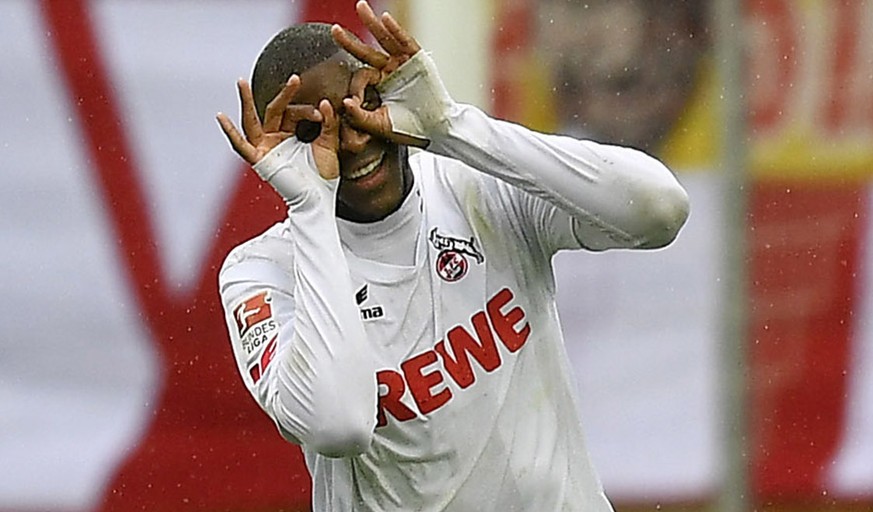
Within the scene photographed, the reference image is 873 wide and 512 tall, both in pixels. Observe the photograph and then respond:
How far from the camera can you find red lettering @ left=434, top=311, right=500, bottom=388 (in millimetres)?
2672

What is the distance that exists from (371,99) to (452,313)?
297mm

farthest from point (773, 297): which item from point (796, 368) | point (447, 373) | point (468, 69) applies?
point (447, 373)

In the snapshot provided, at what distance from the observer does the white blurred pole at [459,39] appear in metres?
4.62

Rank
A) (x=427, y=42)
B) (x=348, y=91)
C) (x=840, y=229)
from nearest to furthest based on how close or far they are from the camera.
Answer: (x=348, y=91), (x=427, y=42), (x=840, y=229)

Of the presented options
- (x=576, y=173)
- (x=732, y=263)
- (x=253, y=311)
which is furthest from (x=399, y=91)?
(x=732, y=263)

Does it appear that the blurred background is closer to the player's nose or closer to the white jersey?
the white jersey

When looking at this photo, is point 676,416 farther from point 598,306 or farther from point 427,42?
point 427,42

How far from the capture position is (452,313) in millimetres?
2693

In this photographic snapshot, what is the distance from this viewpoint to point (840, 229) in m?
4.89

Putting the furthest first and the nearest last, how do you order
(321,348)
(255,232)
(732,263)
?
(255,232) → (732,263) → (321,348)

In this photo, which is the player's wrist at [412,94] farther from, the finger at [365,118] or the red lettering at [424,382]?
the red lettering at [424,382]

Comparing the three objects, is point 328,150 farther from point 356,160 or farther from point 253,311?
point 253,311

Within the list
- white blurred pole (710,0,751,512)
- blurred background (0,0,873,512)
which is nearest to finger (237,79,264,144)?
white blurred pole (710,0,751,512)

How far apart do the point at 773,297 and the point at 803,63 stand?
22.2 inches
